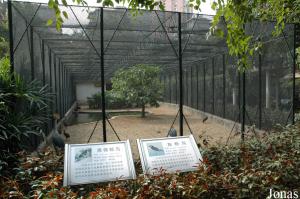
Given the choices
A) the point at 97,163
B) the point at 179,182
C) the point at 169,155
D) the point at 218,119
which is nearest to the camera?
the point at 179,182

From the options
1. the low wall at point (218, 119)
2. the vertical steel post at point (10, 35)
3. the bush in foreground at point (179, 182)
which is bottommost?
the low wall at point (218, 119)

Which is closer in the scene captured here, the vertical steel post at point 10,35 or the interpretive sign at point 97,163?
the interpretive sign at point 97,163

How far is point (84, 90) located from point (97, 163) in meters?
21.1

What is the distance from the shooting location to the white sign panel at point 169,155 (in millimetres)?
2873

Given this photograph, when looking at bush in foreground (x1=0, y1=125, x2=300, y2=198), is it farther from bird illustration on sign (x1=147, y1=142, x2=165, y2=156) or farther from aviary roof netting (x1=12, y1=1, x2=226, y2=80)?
aviary roof netting (x1=12, y1=1, x2=226, y2=80)

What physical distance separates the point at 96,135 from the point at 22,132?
4654 mm

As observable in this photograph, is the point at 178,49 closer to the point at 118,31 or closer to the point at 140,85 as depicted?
the point at 118,31

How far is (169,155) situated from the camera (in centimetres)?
300

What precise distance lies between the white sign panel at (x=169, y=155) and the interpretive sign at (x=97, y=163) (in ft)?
0.67

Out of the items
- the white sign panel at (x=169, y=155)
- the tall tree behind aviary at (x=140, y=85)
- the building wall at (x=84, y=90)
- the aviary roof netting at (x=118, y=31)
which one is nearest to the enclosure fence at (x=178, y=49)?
the aviary roof netting at (x=118, y=31)

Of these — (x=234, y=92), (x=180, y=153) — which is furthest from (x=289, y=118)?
(x=180, y=153)

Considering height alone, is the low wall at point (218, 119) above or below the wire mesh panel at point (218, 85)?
below

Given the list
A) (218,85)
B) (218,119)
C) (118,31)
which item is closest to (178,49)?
(118,31)

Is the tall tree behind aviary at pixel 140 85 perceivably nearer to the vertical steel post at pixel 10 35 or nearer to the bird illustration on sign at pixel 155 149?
the vertical steel post at pixel 10 35
